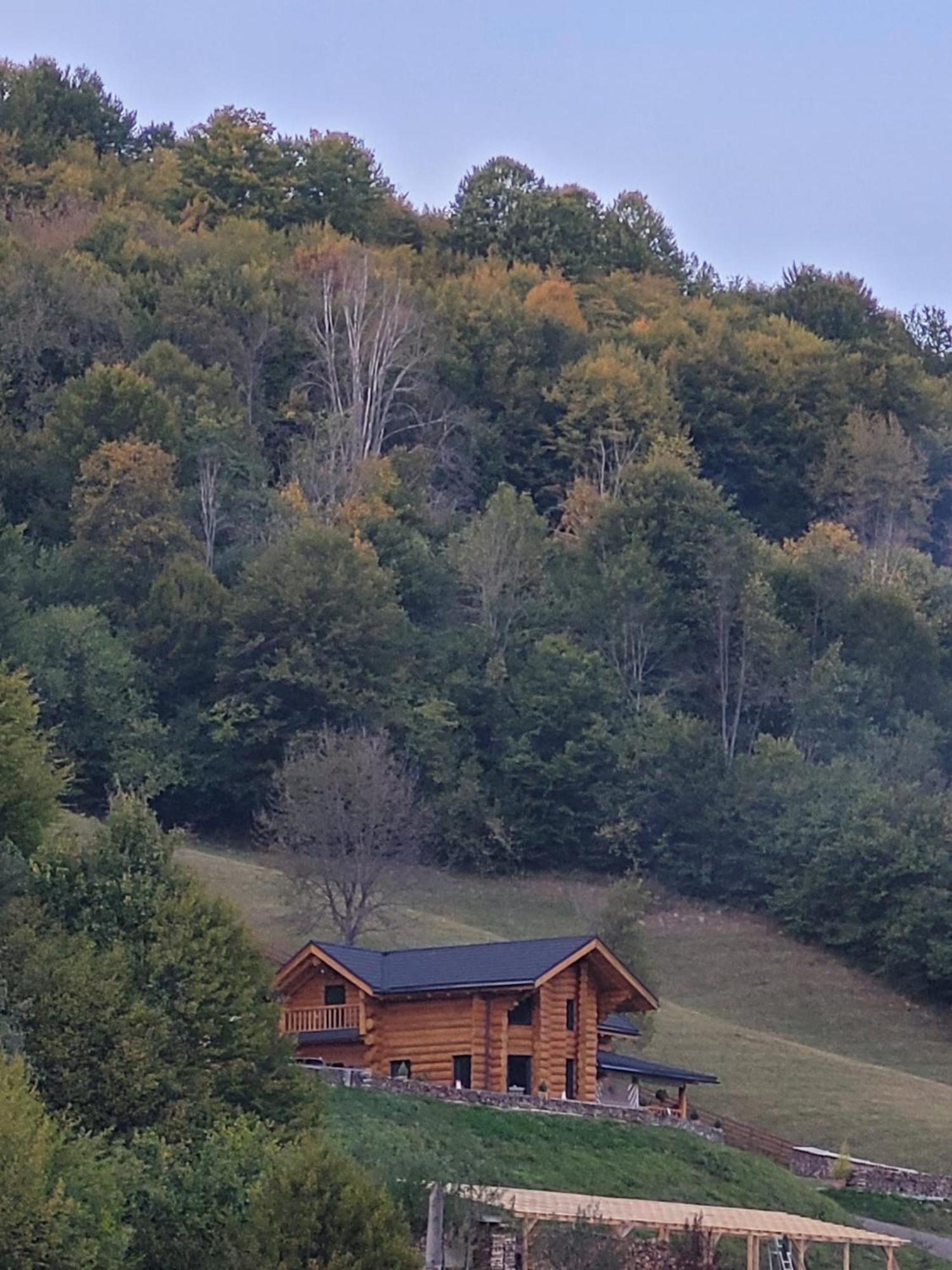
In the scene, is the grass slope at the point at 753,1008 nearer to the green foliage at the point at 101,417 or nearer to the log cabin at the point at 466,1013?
the log cabin at the point at 466,1013

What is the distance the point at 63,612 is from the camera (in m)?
66.8

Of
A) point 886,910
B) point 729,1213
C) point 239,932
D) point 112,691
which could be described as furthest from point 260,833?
point 729,1213

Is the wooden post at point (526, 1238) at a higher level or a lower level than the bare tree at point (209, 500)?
lower

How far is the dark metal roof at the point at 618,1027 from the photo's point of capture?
41.9 meters

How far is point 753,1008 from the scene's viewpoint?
182 ft

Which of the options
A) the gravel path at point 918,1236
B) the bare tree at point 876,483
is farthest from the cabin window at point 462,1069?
the bare tree at point 876,483

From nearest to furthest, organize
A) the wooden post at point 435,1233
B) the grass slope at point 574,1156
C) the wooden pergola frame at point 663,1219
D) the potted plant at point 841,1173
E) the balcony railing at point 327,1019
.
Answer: the wooden post at point 435,1233 < the wooden pergola frame at point 663,1219 < the grass slope at point 574,1156 < the potted plant at point 841,1173 < the balcony railing at point 327,1019

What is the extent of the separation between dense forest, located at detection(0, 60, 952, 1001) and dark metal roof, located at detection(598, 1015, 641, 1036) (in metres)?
14.7

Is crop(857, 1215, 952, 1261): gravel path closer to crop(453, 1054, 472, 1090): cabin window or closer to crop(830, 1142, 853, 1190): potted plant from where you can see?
crop(830, 1142, 853, 1190): potted plant

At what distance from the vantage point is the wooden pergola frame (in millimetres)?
24797

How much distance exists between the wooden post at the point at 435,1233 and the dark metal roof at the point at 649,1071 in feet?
55.1

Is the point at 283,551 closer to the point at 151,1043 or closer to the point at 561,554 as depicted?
the point at 561,554

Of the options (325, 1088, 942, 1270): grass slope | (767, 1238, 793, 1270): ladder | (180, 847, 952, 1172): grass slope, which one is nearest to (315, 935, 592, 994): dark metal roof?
(325, 1088, 942, 1270): grass slope

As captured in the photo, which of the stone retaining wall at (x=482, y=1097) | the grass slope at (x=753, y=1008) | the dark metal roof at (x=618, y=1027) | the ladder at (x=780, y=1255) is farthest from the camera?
the grass slope at (x=753, y=1008)
